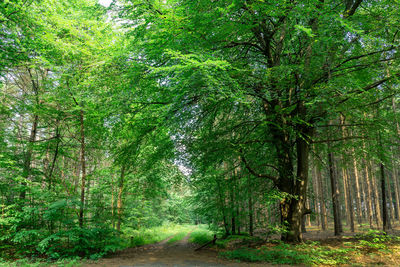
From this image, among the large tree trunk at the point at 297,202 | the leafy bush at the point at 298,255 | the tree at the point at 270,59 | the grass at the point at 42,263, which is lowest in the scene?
the grass at the point at 42,263

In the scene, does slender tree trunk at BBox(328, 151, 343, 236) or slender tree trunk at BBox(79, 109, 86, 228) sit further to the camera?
slender tree trunk at BBox(328, 151, 343, 236)

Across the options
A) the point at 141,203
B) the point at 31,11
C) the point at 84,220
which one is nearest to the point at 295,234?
the point at 84,220

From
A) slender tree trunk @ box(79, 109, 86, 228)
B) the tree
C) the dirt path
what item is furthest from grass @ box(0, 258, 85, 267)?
the tree

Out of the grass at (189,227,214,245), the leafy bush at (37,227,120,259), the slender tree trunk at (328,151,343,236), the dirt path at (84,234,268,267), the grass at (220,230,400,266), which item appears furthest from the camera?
the grass at (189,227,214,245)

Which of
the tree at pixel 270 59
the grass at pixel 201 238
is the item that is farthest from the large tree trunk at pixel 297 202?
the grass at pixel 201 238

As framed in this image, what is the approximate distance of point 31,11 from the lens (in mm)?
9391

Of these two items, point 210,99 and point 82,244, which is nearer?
point 210,99

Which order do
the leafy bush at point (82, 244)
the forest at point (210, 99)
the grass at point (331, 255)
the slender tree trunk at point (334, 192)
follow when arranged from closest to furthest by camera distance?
the forest at point (210, 99), the grass at point (331, 255), the leafy bush at point (82, 244), the slender tree trunk at point (334, 192)

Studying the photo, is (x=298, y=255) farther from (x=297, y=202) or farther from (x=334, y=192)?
(x=334, y=192)

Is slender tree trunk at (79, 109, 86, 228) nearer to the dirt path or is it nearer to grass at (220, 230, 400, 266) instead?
the dirt path

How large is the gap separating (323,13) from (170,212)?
3679 cm

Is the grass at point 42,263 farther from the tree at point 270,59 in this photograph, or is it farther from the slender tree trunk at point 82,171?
the tree at point 270,59

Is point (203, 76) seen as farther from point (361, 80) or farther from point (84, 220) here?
point (84, 220)

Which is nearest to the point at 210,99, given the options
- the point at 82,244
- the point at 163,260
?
the point at 163,260
